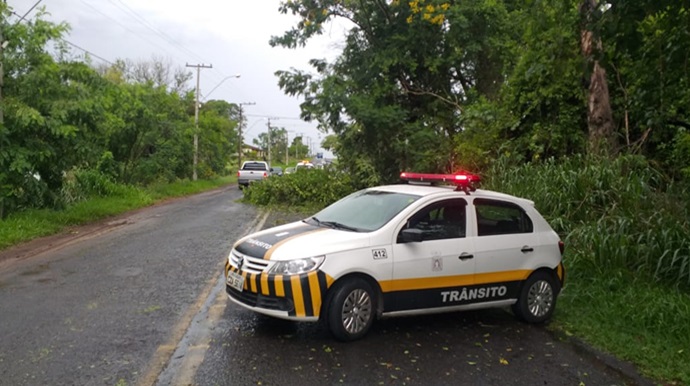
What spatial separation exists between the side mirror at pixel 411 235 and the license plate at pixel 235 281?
165 centimetres

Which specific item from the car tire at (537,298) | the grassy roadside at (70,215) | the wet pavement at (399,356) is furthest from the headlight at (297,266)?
the grassy roadside at (70,215)

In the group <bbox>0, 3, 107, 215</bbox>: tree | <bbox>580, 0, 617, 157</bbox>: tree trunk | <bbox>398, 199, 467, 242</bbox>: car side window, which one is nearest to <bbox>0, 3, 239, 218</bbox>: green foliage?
<bbox>0, 3, 107, 215</bbox>: tree

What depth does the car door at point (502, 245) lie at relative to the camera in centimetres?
620

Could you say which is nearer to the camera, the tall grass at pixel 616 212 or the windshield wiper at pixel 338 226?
the windshield wiper at pixel 338 226

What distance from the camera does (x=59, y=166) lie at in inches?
553

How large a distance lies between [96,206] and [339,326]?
45.2ft

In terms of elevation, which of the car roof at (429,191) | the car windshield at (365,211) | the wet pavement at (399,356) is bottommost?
the wet pavement at (399,356)

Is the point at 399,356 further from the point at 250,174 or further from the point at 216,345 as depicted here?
the point at 250,174

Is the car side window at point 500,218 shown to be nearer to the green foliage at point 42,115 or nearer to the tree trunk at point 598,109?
the tree trunk at point 598,109

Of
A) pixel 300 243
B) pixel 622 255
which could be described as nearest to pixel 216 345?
pixel 300 243

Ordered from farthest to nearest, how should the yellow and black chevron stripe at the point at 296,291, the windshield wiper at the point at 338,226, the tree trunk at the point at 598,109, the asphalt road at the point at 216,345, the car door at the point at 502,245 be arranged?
the tree trunk at the point at 598,109, the car door at the point at 502,245, the windshield wiper at the point at 338,226, the yellow and black chevron stripe at the point at 296,291, the asphalt road at the point at 216,345

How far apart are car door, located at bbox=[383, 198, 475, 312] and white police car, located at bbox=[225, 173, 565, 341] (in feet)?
0.03

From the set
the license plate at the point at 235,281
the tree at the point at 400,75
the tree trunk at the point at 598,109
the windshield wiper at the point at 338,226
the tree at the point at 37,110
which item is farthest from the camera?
the tree at the point at 400,75

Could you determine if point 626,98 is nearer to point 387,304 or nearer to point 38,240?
point 387,304
